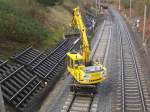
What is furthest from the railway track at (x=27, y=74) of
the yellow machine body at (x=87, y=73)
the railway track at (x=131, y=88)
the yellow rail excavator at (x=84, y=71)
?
the railway track at (x=131, y=88)

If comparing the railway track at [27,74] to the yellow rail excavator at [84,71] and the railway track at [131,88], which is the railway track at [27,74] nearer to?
the yellow rail excavator at [84,71]

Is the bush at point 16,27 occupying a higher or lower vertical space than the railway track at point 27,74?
higher

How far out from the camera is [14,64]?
30.0 m

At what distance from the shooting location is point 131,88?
2939 cm

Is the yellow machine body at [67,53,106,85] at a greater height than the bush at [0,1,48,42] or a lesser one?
lesser

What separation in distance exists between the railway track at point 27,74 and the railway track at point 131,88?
5.93m

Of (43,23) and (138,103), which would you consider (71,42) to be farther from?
(138,103)

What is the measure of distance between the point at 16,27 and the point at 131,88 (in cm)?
1190

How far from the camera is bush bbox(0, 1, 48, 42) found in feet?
107

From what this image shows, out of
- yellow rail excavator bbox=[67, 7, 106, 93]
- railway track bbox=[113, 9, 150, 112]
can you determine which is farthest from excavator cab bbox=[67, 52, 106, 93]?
railway track bbox=[113, 9, 150, 112]


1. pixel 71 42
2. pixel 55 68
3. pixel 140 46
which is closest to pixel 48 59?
pixel 55 68

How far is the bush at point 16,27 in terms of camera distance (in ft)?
107

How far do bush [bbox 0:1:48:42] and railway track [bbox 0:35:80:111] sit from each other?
1.81m

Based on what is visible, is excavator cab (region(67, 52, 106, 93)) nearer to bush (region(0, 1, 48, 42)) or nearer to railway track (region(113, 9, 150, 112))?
railway track (region(113, 9, 150, 112))
